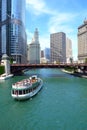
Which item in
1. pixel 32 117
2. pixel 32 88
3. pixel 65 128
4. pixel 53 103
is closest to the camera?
pixel 65 128

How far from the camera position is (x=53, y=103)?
46.8m

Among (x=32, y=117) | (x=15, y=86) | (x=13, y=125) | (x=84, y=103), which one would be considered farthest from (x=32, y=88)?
(x=13, y=125)

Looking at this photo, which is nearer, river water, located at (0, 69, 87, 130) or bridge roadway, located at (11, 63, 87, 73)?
river water, located at (0, 69, 87, 130)

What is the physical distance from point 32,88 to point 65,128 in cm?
2533

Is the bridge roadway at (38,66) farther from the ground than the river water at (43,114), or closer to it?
farther from the ground

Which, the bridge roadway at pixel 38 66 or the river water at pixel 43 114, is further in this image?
the bridge roadway at pixel 38 66

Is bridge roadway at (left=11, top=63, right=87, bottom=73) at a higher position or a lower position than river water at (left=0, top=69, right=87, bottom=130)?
higher

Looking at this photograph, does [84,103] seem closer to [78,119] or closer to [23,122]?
[78,119]

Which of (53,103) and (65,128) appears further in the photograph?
(53,103)

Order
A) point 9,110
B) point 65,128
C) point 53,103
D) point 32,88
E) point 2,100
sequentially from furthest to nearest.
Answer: point 32,88 → point 2,100 → point 53,103 → point 9,110 → point 65,128

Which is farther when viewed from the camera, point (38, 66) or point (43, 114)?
point (38, 66)

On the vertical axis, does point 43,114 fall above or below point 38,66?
below

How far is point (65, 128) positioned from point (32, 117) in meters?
7.06

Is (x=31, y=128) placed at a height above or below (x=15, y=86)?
below
